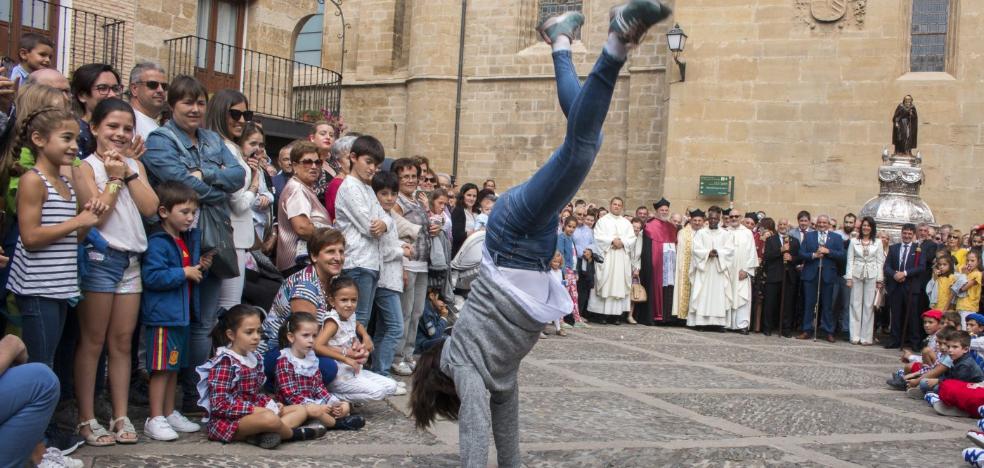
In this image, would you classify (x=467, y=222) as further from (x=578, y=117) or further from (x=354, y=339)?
(x=578, y=117)

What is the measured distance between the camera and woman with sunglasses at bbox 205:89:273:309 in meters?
6.05

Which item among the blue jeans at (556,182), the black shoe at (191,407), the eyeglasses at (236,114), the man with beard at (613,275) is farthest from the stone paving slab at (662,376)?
the man with beard at (613,275)

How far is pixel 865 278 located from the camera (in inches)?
567

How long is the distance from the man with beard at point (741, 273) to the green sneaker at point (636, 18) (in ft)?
39.7

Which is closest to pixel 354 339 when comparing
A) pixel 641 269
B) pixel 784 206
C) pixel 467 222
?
pixel 467 222

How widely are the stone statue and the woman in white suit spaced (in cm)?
241

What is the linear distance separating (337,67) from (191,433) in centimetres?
2297

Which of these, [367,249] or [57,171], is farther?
[367,249]

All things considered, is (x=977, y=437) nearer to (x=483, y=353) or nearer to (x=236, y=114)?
(x=483, y=353)

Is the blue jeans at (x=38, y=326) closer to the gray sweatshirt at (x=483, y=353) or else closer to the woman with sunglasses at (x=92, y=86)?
the woman with sunglasses at (x=92, y=86)

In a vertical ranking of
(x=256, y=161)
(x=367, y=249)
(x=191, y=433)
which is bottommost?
(x=191, y=433)

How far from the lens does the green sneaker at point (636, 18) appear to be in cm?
355

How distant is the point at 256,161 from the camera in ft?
21.5

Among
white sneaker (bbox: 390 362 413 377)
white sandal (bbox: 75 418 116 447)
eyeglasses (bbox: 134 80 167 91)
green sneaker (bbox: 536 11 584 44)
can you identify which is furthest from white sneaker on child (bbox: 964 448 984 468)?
eyeglasses (bbox: 134 80 167 91)
